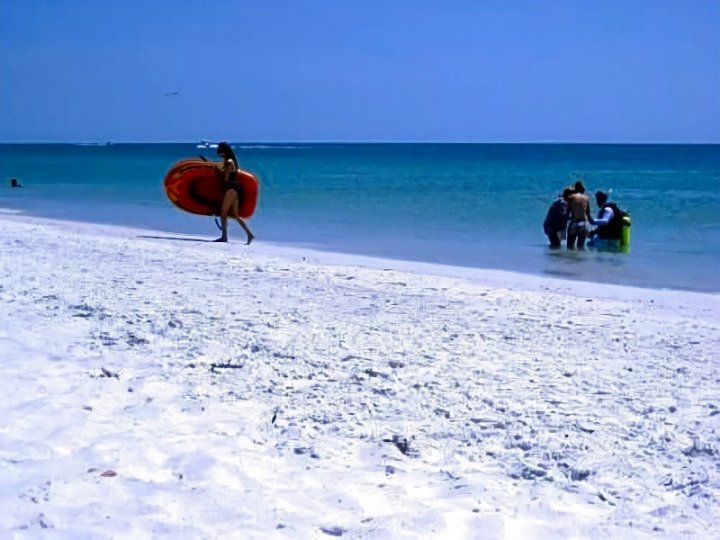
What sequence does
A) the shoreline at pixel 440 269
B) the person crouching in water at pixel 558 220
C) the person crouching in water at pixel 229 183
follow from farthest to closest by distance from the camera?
the person crouching in water at pixel 558 220 < the person crouching in water at pixel 229 183 < the shoreline at pixel 440 269

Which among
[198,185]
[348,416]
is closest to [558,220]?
[198,185]

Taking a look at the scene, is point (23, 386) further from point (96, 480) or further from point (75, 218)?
point (75, 218)

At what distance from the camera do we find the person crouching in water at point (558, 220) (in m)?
14.4

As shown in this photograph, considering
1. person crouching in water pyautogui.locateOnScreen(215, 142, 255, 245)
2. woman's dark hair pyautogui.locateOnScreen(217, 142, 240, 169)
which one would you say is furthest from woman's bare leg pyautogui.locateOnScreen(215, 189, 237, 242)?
woman's dark hair pyautogui.locateOnScreen(217, 142, 240, 169)

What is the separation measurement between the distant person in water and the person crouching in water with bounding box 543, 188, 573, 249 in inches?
3.6

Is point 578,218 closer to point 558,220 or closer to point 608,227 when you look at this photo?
point 558,220

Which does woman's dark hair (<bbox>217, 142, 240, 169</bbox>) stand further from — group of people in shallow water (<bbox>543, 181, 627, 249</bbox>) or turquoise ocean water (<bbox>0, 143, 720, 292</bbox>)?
group of people in shallow water (<bbox>543, 181, 627, 249</bbox>)

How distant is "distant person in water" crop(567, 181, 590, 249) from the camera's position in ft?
46.4

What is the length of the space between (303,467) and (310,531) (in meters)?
0.59

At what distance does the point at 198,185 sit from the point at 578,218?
619 cm

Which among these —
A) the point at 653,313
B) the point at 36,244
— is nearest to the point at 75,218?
the point at 36,244

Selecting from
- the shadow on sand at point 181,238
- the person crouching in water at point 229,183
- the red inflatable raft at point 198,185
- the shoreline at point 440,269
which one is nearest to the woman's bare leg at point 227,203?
the person crouching in water at point 229,183

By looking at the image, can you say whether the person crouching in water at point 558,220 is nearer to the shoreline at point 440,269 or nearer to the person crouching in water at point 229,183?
the shoreline at point 440,269

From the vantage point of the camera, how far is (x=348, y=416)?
14.2 feet
